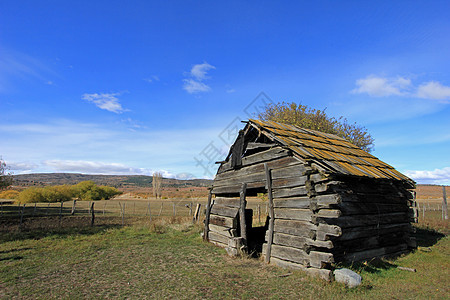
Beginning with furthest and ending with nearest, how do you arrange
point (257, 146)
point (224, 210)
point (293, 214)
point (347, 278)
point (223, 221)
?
→ 1. point (224, 210)
2. point (223, 221)
3. point (257, 146)
4. point (293, 214)
5. point (347, 278)

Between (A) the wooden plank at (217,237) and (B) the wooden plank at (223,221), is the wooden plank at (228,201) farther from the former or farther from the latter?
(A) the wooden plank at (217,237)

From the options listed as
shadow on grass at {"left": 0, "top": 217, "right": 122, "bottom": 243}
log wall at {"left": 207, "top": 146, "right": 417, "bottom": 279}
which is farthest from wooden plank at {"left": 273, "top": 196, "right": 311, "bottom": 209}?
shadow on grass at {"left": 0, "top": 217, "right": 122, "bottom": 243}

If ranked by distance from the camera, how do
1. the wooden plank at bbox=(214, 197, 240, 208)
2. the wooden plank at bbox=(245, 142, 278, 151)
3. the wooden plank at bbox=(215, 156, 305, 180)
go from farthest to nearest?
the wooden plank at bbox=(214, 197, 240, 208)
the wooden plank at bbox=(245, 142, 278, 151)
the wooden plank at bbox=(215, 156, 305, 180)

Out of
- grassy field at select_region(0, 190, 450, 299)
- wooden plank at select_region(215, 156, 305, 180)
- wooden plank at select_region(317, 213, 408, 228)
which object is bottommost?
grassy field at select_region(0, 190, 450, 299)

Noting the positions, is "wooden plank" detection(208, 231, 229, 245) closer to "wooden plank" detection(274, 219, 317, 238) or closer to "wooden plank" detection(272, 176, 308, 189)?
"wooden plank" detection(274, 219, 317, 238)

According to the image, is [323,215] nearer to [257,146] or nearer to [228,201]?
[257,146]

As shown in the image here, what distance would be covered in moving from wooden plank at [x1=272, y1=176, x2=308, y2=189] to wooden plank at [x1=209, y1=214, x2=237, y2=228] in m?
2.99

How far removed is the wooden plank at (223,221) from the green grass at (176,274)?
41.9 inches

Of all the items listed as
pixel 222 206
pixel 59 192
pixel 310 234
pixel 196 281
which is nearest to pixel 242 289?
pixel 196 281

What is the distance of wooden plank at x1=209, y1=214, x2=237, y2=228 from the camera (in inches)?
431

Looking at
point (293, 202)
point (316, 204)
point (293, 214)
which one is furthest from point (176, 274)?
point (316, 204)

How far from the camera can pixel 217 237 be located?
11.9 metres

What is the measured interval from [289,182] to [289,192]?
0.32m

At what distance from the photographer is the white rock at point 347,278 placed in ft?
20.8
